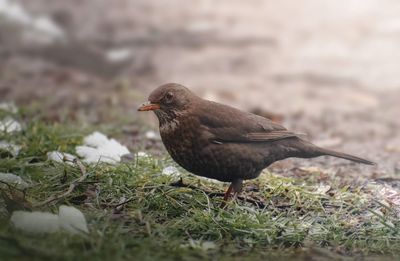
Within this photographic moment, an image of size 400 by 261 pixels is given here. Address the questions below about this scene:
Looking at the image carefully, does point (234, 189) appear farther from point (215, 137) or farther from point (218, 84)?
point (218, 84)

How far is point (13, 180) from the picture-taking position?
4465 mm

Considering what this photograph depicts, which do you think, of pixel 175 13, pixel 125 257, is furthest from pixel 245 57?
pixel 125 257

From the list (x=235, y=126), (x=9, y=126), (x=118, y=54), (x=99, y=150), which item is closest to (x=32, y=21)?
(x=118, y=54)

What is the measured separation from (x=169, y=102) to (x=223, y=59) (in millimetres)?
6574

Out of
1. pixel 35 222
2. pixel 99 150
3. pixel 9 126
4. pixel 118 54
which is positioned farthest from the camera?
pixel 118 54

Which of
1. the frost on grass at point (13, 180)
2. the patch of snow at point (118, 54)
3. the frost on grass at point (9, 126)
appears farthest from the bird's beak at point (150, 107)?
the patch of snow at point (118, 54)

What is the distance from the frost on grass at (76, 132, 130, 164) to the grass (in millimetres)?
191

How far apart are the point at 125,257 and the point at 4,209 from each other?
0.89 metres

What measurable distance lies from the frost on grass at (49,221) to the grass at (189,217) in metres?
0.06

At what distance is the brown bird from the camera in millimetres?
4473

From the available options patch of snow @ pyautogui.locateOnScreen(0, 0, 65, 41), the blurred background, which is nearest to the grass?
the blurred background

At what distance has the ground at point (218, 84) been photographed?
421cm

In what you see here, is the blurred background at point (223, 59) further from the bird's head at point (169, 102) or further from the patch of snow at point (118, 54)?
the bird's head at point (169, 102)

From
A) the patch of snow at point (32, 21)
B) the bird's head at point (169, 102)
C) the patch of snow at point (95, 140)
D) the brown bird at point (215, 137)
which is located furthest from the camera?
the patch of snow at point (32, 21)
